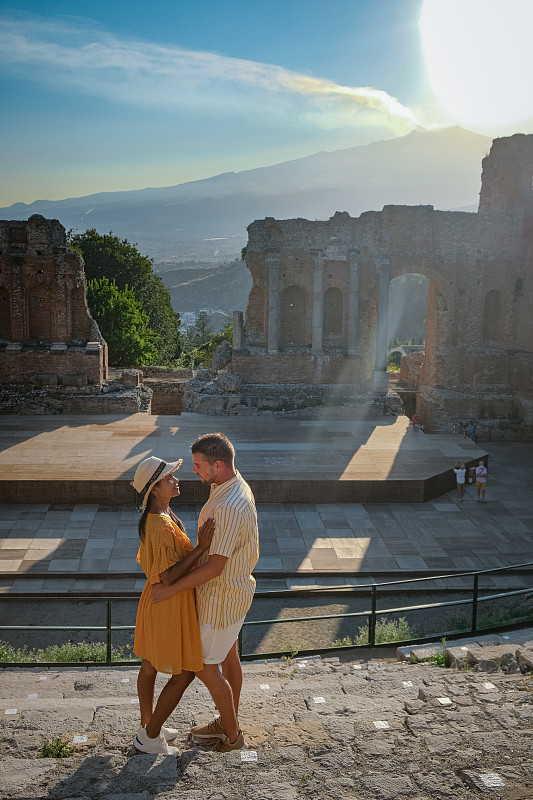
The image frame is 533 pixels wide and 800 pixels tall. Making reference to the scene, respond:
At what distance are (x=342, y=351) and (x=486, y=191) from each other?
803 cm

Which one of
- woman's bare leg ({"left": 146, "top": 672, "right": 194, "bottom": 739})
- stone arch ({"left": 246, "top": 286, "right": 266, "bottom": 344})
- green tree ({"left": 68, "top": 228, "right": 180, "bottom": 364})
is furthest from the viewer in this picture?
green tree ({"left": 68, "top": 228, "right": 180, "bottom": 364})

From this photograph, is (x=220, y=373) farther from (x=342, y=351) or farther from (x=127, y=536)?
(x=127, y=536)

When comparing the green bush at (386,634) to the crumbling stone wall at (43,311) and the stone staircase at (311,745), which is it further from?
the crumbling stone wall at (43,311)

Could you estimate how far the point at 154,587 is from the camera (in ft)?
16.7

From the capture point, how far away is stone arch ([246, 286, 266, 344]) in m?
25.7

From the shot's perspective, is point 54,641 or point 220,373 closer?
point 54,641

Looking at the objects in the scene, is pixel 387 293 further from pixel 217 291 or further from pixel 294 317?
pixel 217 291

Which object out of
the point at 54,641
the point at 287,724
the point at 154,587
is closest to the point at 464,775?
the point at 287,724

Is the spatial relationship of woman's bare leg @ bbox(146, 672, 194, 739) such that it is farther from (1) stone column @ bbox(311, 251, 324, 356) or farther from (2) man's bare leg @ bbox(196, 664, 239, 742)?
(1) stone column @ bbox(311, 251, 324, 356)

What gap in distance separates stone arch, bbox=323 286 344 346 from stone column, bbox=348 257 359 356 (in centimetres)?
66

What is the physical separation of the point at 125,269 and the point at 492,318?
821 inches

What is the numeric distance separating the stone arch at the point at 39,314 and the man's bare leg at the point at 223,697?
2099 cm

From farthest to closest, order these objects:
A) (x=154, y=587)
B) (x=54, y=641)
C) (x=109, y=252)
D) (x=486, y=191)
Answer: (x=109, y=252) → (x=486, y=191) → (x=54, y=641) → (x=154, y=587)

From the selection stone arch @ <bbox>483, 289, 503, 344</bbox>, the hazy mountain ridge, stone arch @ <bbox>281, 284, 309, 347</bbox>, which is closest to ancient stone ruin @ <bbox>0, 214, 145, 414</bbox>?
stone arch @ <bbox>281, 284, 309, 347</bbox>
